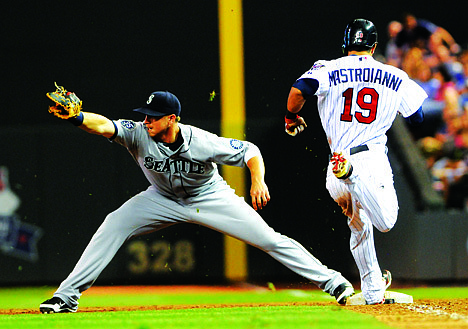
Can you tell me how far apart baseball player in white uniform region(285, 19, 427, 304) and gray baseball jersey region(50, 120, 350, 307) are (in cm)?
42

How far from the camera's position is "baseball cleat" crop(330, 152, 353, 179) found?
13.9ft

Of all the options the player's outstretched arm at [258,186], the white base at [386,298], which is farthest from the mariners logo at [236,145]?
the white base at [386,298]

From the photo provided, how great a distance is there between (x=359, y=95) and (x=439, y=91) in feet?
13.4

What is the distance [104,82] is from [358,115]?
4422 millimetres

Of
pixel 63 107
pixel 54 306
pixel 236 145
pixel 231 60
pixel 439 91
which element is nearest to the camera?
pixel 63 107

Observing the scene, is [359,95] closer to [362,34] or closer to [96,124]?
[362,34]

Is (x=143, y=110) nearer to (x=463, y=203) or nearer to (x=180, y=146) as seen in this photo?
(x=180, y=146)

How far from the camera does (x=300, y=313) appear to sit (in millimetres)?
4035

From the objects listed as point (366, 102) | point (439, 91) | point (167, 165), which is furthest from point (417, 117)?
point (439, 91)

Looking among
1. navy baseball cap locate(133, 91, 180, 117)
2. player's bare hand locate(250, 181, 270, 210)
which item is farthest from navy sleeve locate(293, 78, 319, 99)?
navy baseball cap locate(133, 91, 180, 117)

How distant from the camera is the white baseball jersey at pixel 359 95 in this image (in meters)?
4.43

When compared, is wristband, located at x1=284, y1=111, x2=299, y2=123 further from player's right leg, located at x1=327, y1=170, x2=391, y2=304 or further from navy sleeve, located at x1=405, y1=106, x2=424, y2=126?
navy sleeve, located at x1=405, y1=106, x2=424, y2=126

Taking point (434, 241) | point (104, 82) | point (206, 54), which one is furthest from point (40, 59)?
point (434, 241)

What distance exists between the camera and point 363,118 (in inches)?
175
